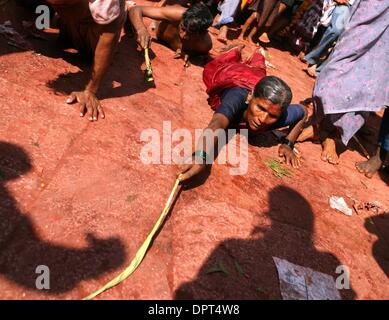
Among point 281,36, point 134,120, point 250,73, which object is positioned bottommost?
point 281,36

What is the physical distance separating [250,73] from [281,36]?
450 cm

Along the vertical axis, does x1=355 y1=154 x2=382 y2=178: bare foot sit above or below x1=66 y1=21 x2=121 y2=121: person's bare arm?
Result: below

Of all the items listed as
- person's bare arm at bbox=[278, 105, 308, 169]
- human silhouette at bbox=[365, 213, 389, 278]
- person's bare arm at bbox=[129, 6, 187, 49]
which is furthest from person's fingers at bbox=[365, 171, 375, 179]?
person's bare arm at bbox=[129, 6, 187, 49]

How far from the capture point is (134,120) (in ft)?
10.3

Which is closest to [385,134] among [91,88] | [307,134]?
[307,134]

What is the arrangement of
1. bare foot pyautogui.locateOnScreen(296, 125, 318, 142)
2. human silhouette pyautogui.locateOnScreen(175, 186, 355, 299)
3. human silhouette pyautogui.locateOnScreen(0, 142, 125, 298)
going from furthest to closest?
bare foot pyautogui.locateOnScreen(296, 125, 318, 142) < human silhouette pyautogui.locateOnScreen(175, 186, 355, 299) < human silhouette pyautogui.locateOnScreen(0, 142, 125, 298)

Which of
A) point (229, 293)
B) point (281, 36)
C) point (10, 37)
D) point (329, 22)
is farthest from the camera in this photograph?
point (281, 36)

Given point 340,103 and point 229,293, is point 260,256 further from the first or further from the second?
point 340,103

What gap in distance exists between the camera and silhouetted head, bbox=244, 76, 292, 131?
10.1 feet

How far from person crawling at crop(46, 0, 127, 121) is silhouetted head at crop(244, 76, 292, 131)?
1.22 meters

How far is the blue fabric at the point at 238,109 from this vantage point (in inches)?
124

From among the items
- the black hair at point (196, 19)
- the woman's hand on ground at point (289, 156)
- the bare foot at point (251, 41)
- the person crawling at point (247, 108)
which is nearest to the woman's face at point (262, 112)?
the person crawling at point (247, 108)

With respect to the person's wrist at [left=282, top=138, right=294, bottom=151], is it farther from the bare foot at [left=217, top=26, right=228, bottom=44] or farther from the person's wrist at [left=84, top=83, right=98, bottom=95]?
the bare foot at [left=217, top=26, right=228, bottom=44]
